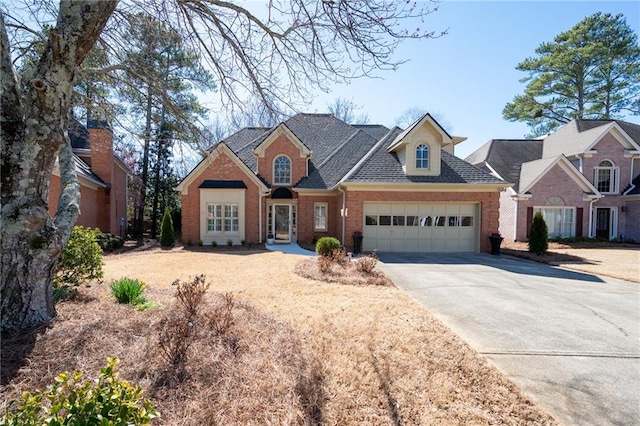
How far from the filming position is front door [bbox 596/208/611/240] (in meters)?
21.6

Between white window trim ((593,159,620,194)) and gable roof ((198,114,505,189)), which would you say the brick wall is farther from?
white window trim ((593,159,620,194))

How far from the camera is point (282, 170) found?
18.0 meters

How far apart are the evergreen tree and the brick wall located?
22448mm

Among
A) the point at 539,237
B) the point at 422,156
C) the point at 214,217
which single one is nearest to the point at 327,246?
the point at 422,156

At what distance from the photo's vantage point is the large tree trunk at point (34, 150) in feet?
10.9

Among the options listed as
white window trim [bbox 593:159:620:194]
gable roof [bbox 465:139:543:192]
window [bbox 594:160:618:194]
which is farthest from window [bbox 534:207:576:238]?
window [bbox 594:160:618:194]

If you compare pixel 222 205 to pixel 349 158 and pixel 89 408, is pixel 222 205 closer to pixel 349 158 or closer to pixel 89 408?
pixel 349 158

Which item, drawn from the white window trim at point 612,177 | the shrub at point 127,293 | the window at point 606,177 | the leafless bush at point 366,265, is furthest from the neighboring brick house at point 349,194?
the window at point 606,177

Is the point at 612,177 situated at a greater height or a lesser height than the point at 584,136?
lesser

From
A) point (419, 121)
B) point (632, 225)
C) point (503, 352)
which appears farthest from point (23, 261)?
point (632, 225)

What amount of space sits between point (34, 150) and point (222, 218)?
44.6 ft

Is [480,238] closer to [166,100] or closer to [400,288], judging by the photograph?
[400,288]

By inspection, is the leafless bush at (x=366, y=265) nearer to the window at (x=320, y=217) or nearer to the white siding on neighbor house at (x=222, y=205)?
the window at (x=320, y=217)

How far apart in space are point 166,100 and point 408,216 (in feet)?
39.4
